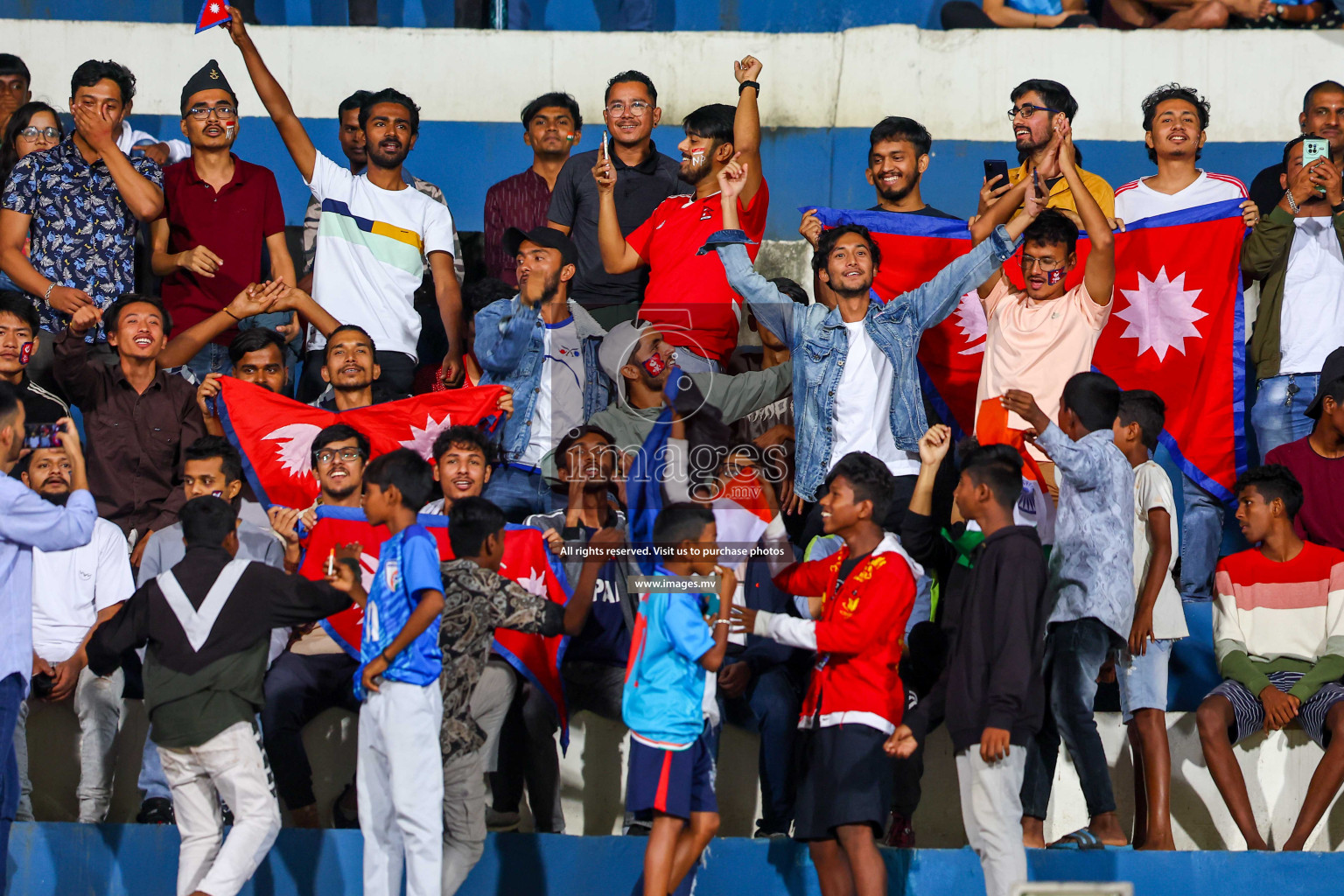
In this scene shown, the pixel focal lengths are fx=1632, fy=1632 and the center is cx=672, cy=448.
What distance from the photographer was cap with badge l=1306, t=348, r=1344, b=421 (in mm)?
7055

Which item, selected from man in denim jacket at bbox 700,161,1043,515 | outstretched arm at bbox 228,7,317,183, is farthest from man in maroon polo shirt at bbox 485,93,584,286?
man in denim jacket at bbox 700,161,1043,515

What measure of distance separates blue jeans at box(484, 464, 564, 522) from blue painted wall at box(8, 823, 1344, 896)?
4.77 feet

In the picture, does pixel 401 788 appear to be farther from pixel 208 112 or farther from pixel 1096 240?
pixel 208 112

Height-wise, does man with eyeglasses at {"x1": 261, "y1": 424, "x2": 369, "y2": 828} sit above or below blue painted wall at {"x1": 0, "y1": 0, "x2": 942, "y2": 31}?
below

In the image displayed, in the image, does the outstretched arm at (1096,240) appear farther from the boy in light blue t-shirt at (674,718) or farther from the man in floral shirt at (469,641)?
the man in floral shirt at (469,641)

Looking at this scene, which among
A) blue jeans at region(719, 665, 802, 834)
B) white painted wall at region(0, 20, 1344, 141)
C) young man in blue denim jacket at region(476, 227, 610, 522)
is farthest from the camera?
white painted wall at region(0, 20, 1344, 141)

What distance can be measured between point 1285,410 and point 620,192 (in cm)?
329

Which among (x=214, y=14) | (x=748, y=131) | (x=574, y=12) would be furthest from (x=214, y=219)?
(x=574, y=12)

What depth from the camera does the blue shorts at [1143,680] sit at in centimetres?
601

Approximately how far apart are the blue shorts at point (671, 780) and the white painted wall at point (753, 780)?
96cm

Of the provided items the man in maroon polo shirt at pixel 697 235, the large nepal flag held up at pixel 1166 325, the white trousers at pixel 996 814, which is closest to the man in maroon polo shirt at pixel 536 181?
the man in maroon polo shirt at pixel 697 235

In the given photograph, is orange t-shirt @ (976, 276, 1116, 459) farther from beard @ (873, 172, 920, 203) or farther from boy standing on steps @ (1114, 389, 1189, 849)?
beard @ (873, 172, 920, 203)

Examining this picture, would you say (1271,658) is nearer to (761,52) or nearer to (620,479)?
(620,479)

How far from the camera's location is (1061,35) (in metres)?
10.5
